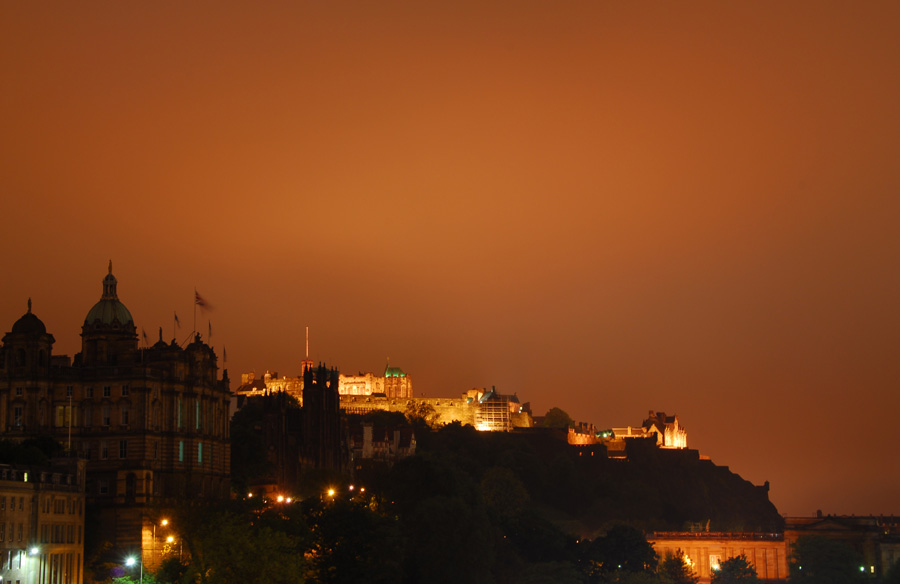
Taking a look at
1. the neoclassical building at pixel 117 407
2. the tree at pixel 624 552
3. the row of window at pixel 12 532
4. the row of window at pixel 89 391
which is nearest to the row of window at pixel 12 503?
the row of window at pixel 12 532

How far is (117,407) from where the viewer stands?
136000 mm

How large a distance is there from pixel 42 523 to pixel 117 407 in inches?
1021

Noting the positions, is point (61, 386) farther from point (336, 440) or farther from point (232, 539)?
point (336, 440)

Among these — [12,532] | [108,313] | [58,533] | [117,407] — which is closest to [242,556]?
[58,533]

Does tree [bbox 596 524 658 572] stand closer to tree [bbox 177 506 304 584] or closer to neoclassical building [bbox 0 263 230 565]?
neoclassical building [bbox 0 263 230 565]

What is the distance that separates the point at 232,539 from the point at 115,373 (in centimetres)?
3136

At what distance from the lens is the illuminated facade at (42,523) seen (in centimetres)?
10562

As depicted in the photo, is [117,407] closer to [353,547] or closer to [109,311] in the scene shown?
[109,311]

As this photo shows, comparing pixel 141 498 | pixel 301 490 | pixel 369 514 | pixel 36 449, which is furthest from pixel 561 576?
pixel 36 449

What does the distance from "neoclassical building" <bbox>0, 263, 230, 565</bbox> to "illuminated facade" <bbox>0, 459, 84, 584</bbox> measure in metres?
10.7

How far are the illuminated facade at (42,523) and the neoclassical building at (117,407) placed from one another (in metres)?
10.7

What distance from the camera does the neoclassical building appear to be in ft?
436

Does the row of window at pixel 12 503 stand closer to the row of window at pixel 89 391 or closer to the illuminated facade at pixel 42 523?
the illuminated facade at pixel 42 523

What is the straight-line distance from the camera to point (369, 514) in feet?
418
